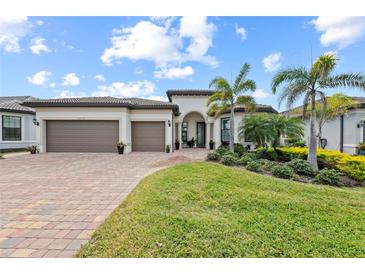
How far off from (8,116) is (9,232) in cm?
1825

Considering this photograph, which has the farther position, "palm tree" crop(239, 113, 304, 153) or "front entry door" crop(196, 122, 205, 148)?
"front entry door" crop(196, 122, 205, 148)

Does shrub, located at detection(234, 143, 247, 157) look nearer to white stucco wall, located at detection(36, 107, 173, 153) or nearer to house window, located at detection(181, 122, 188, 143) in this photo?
white stucco wall, located at detection(36, 107, 173, 153)

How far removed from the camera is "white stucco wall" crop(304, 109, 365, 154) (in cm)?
1345

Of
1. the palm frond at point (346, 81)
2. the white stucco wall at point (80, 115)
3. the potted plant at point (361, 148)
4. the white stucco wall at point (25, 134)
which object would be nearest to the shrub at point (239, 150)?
the palm frond at point (346, 81)

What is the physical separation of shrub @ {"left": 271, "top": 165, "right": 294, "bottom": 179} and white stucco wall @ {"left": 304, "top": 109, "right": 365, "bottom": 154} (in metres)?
9.60

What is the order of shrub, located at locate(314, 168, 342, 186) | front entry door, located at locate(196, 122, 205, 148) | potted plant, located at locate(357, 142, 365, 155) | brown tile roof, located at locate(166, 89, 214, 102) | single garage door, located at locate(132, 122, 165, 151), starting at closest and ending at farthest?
shrub, located at locate(314, 168, 342, 186) < potted plant, located at locate(357, 142, 365, 155) < single garage door, located at locate(132, 122, 165, 151) < brown tile roof, located at locate(166, 89, 214, 102) < front entry door, located at locate(196, 122, 205, 148)

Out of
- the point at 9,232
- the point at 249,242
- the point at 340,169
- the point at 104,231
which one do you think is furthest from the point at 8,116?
the point at 340,169

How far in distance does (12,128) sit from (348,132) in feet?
85.4

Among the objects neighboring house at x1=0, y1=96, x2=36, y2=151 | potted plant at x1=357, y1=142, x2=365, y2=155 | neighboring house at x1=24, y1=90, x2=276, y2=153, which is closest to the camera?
potted plant at x1=357, y1=142, x2=365, y2=155

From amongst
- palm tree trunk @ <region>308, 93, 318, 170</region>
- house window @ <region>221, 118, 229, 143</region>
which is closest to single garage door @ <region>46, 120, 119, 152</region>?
house window @ <region>221, 118, 229, 143</region>

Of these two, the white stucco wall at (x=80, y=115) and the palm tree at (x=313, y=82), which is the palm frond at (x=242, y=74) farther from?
the white stucco wall at (x=80, y=115)

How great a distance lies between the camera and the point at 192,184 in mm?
5402

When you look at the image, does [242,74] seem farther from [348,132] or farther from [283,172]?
[348,132]

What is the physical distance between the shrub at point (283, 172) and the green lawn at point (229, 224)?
74.4 inches
